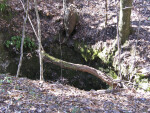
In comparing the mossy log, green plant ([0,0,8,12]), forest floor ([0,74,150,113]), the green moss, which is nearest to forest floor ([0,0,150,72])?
the green moss

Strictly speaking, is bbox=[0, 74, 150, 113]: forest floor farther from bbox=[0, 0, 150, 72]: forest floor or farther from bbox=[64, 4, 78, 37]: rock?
bbox=[64, 4, 78, 37]: rock

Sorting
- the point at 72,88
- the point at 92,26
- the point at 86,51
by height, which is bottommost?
the point at 72,88

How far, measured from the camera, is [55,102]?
376 cm

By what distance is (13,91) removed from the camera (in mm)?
3938

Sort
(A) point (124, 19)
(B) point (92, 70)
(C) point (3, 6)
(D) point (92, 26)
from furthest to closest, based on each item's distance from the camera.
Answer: (D) point (92, 26), (C) point (3, 6), (A) point (124, 19), (B) point (92, 70)

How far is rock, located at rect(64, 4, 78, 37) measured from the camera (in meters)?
8.71

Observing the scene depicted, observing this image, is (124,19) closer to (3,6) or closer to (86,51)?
(86,51)

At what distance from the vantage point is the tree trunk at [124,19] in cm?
641

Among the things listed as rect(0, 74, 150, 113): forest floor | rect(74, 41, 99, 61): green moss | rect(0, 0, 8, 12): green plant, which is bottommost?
rect(0, 74, 150, 113): forest floor

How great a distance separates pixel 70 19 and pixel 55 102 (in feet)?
20.2

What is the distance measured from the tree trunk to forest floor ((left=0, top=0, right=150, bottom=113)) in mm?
381

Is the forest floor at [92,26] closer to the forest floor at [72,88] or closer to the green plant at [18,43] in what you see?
the forest floor at [72,88]

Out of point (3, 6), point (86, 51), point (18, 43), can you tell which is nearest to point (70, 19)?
point (86, 51)

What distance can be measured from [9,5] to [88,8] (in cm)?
522
